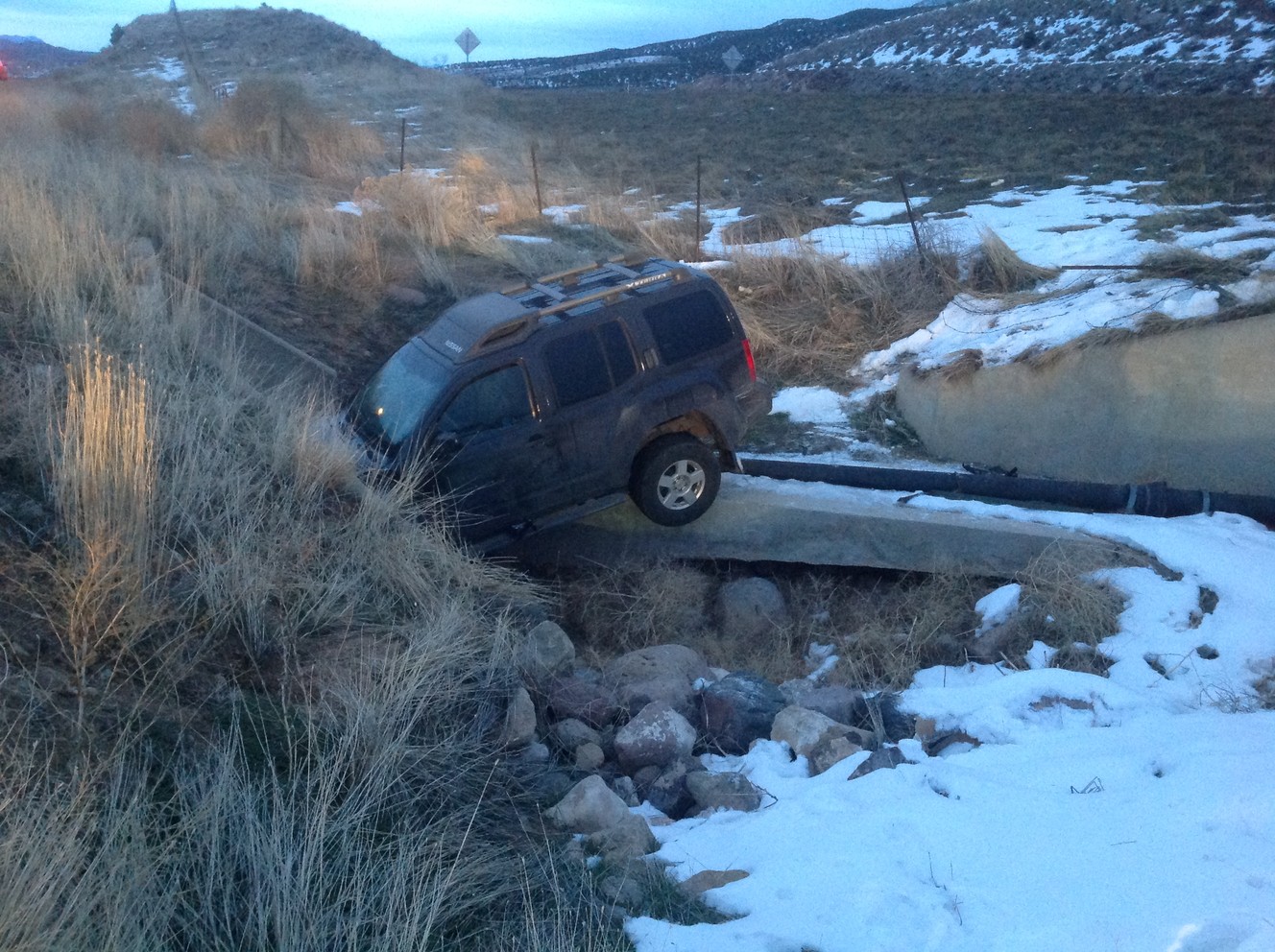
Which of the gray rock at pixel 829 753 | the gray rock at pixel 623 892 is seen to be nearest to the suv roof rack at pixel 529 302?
the gray rock at pixel 829 753

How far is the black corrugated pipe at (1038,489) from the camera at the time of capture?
872cm

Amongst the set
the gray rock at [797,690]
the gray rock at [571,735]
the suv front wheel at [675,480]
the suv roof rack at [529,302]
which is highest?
the suv roof rack at [529,302]

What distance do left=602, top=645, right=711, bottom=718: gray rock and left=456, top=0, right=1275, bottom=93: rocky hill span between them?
28360 mm

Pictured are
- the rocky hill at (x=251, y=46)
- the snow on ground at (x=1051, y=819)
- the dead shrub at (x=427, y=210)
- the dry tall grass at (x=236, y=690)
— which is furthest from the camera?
the rocky hill at (x=251, y=46)

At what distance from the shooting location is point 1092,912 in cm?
344

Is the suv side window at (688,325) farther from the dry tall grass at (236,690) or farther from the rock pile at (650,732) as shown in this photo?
the rock pile at (650,732)

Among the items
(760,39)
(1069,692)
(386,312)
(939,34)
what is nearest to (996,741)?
(1069,692)

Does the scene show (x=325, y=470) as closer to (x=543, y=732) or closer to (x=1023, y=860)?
(x=543, y=732)

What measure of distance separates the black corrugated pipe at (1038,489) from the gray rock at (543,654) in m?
3.23

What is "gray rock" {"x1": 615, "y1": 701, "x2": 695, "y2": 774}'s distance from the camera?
17.2ft

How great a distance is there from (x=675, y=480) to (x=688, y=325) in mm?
1209

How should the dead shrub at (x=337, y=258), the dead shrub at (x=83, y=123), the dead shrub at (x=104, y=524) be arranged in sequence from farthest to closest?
the dead shrub at (x=83, y=123)
the dead shrub at (x=337, y=258)
the dead shrub at (x=104, y=524)

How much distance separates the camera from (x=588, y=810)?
4.50m

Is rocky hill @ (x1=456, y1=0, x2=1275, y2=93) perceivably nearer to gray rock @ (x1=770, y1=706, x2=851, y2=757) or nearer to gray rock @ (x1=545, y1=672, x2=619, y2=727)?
gray rock @ (x1=770, y1=706, x2=851, y2=757)
